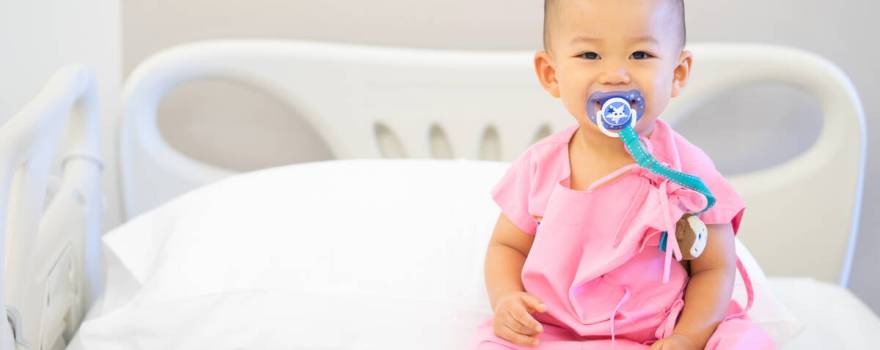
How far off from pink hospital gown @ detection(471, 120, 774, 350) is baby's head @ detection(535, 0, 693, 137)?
0.07m

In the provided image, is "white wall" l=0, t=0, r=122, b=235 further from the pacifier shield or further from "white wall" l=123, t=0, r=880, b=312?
the pacifier shield

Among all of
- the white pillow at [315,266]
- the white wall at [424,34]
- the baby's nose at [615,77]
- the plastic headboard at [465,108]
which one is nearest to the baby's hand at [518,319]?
the white pillow at [315,266]

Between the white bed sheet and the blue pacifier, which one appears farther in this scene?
the white bed sheet

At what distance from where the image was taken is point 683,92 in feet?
6.10

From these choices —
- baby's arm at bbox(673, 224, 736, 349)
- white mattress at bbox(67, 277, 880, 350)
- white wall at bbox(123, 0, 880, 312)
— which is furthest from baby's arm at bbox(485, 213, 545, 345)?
white wall at bbox(123, 0, 880, 312)

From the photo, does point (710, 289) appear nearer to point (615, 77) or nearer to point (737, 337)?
point (737, 337)

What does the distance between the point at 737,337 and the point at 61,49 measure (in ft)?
4.38

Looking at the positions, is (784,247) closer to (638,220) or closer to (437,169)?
(437,169)

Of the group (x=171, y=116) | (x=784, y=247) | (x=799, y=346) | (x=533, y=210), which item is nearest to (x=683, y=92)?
(x=784, y=247)

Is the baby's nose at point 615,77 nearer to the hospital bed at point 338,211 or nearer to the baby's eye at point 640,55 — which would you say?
the baby's eye at point 640,55

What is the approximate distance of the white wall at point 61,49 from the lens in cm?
176

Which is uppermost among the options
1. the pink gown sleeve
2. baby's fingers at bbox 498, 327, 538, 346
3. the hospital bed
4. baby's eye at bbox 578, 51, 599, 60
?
baby's eye at bbox 578, 51, 599, 60

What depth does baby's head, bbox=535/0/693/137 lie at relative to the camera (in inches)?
39.8

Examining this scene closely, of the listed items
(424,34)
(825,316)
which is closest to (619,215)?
(825,316)
